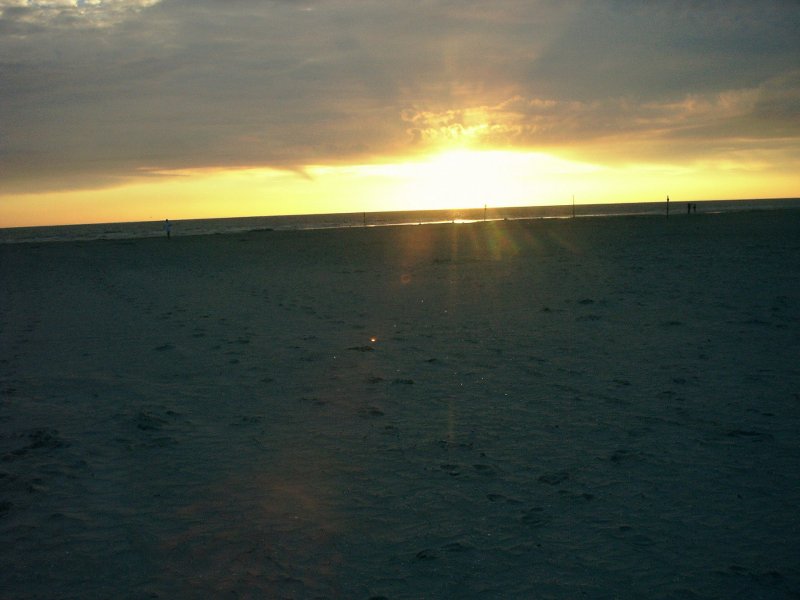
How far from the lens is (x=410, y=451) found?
5.43 meters

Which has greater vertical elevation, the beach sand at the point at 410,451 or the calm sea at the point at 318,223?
the calm sea at the point at 318,223

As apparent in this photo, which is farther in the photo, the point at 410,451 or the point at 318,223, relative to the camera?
the point at 318,223

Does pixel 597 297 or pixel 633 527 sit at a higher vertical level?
pixel 597 297

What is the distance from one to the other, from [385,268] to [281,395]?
44.2 ft

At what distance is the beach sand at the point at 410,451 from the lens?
12.3ft

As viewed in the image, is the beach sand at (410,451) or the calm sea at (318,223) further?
the calm sea at (318,223)

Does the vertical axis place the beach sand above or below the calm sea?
below

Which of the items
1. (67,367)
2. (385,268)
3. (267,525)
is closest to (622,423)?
(267,525)

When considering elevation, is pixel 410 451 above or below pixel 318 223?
below

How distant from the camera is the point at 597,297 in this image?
42.2ft

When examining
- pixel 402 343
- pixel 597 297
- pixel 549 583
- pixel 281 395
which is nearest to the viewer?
pixel 549 583

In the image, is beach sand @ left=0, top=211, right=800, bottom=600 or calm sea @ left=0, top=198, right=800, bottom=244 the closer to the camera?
beach sand @ left=0, top=211, right=800, bottom=600

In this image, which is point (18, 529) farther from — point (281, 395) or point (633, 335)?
point (633, 335)

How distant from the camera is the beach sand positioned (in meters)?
3.74
